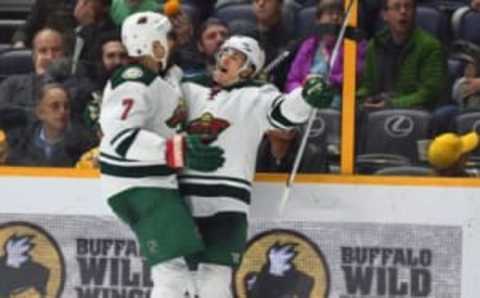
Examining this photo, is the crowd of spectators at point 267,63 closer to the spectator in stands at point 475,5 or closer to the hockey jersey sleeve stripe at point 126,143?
the spectator in stands at point 475,5

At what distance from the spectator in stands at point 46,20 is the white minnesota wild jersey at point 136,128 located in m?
0.81

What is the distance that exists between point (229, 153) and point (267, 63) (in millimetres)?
513

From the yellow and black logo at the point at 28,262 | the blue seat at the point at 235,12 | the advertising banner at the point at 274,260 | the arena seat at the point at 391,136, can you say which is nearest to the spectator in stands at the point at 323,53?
the arena seat at the point at 391,136

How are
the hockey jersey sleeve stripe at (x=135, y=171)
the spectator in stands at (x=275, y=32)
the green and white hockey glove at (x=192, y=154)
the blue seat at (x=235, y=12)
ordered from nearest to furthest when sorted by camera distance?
the green and white hockey glove at (x=192, y=154), the hockey jersey sleeve stripe at (x=135, y=171), the spectator in stands at (x=275, y=32), the blue seat at (x=235, y=12)

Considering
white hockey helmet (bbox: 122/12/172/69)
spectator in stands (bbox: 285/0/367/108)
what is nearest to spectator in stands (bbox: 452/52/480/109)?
spectator in stands (bbox: 285/0/367/108)

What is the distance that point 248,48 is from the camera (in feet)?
26.0

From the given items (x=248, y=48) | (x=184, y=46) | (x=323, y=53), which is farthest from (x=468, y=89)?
(x=184, y=46)

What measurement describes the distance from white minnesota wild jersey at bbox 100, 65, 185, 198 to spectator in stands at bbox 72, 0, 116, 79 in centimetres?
54

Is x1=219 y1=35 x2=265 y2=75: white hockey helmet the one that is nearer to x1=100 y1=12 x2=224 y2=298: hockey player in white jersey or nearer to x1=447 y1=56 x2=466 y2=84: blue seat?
Answer: x1=100 y1=12 x2=224 y2=298: hockey player in white jersey

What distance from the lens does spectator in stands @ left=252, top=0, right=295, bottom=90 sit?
27.0 ft

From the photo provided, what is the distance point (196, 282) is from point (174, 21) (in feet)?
3.70

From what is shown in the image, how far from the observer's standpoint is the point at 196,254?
7930 mm

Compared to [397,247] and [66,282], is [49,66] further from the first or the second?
[397,247]

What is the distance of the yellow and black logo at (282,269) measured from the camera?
820cm
